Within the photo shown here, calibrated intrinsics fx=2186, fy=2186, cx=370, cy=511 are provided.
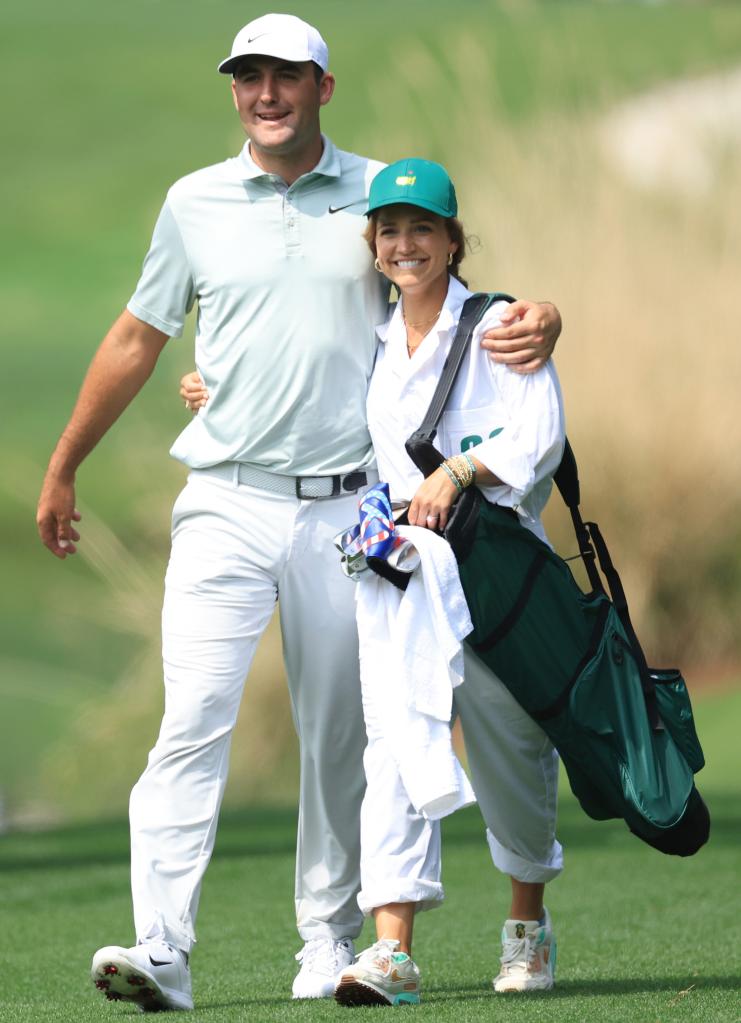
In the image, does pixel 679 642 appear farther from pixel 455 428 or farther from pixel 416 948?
pixel 455 428

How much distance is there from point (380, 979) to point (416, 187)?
1.64m

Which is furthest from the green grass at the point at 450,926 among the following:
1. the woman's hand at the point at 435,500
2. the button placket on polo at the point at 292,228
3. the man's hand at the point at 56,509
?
the button placket on polo at the point at 292,228

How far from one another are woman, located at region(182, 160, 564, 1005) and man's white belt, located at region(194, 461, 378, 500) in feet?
0.75

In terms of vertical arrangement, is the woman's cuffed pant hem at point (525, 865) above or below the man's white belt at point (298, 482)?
below

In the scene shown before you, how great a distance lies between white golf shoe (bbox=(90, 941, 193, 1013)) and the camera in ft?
14.7

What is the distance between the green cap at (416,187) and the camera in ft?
15.0

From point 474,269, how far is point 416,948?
22.7 ft

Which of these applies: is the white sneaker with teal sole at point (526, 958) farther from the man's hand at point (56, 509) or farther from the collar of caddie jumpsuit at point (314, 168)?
the collar of caddie jumpsuit at point (314, 168)

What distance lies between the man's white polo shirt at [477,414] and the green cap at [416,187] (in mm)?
206

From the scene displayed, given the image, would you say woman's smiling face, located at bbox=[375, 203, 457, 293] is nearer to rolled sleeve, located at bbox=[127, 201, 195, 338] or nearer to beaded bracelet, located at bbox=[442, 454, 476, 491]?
beaded bracelet, located at bbox=[442, 454, 476, 491]

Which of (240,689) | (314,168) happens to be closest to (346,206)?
(314,168)

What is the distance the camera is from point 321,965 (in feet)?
16.4

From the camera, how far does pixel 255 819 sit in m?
9.63

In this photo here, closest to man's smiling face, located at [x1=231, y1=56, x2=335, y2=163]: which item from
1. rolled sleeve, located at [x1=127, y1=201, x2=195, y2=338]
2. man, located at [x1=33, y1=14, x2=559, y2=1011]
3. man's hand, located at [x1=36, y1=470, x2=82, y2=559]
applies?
man, located at [x1=33, y1=14, x2=559, y2=1011]
